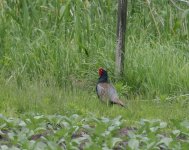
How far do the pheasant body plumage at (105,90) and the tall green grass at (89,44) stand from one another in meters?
0.37

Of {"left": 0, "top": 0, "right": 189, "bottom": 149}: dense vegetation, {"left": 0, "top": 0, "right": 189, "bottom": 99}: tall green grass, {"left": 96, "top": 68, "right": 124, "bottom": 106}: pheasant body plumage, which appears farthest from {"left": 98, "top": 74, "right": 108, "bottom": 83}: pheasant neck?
{"left": 0, "top": 0, "right": 189, "bottom": 99}: tall green grass

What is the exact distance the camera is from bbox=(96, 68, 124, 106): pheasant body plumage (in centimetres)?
848

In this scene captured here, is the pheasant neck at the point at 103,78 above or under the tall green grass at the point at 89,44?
under

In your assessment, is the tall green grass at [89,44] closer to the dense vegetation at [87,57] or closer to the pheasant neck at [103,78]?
the dense vegetation at [87,57]

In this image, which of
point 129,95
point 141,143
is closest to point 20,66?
point 129,95

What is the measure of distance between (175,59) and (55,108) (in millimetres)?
2431

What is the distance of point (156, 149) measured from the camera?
588 centimetres

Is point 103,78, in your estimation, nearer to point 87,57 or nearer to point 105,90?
point 105,90

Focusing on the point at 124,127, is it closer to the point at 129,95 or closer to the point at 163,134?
the point at 163,134

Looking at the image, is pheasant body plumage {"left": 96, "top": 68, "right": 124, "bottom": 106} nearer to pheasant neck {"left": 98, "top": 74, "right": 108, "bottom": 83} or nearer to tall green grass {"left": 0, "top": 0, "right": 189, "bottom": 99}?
pheasant neck {"left": 98, "top": 74, "right": 108, "bottom": 83}

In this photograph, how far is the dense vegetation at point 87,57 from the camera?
8156 mm

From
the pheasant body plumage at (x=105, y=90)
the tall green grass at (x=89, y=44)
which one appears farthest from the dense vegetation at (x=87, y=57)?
the pheasant body plumage at (x=105, y=90)

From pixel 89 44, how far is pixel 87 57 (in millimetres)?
Answer: 230

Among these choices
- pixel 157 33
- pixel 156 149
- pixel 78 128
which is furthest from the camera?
pixel 157 33
